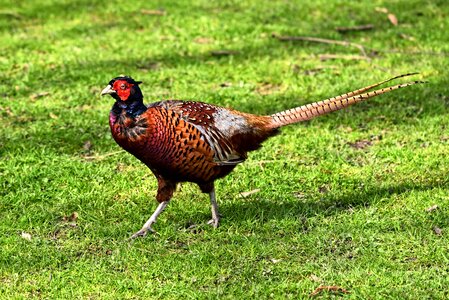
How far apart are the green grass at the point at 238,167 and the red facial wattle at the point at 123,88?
1.05 meters

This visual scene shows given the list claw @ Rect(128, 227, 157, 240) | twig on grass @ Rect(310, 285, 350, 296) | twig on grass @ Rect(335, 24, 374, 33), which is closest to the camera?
twig on grass @ Rect(310, 285, 350, 296)

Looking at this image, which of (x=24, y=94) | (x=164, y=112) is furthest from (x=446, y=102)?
(x=24, y=94)

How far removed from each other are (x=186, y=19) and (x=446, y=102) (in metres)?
3.91

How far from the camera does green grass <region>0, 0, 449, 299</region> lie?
17.9ft

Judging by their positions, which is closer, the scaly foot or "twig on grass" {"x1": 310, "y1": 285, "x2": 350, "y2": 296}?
"twig on grass" {"x1": 310, "y1": 285, "x2": 350, "y2": 296}

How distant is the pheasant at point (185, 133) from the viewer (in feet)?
18.4

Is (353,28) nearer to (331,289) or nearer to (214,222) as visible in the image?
(214,222)

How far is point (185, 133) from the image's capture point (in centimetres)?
571

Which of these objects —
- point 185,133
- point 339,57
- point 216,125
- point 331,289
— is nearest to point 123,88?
point 185,133

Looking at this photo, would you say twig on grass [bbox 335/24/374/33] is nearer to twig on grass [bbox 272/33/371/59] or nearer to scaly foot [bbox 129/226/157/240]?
twig on grass [bbox 272/33/371/59]

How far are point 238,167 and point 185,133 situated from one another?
1.48m

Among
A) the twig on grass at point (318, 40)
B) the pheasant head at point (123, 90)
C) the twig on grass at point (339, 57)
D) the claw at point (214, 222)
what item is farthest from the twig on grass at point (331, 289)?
the twig on grass at point (318, 40)

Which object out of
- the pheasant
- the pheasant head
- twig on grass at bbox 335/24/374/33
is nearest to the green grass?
twig on grass at bbox 335/24/374/33

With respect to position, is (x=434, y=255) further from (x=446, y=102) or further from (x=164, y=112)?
(x=446, y=102)
